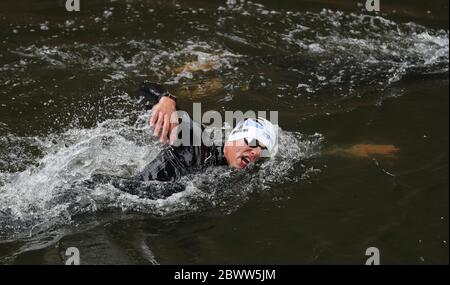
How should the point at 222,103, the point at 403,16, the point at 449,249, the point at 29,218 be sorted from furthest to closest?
the point at 403,16
the point at 222,103
the point at 449,249
the point at 29,218

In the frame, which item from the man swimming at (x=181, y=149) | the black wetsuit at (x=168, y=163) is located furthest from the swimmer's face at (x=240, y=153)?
the black wetsuit at (x=168, y=163)

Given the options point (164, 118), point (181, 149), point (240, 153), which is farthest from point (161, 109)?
point (240, 153)

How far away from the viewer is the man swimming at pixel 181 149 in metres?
5.47

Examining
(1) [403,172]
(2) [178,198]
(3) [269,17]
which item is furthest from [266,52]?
(2) [178,198]

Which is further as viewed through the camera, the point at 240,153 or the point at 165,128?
the point at 240,153

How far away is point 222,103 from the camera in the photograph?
7.50 m

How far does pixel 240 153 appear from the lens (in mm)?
5816

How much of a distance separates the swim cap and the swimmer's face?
7 centimetres

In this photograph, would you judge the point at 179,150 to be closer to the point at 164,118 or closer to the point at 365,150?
the point at 164,118

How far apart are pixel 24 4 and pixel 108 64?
2809mm

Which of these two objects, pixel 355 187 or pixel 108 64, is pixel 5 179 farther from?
pixel 355 187

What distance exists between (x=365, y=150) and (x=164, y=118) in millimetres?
2747

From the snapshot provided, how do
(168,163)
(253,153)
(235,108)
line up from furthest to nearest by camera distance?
(235,108) → (253,153) → (168,163)

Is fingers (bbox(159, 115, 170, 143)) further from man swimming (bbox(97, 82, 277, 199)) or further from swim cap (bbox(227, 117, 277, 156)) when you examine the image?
swim cap (bbox(227, 117, 277, 156))
